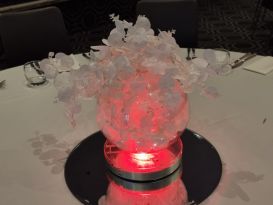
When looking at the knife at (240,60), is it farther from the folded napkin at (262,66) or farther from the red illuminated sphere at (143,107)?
the red illuminated sphere at (143,107)

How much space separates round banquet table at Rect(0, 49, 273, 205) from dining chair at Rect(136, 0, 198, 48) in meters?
0.60

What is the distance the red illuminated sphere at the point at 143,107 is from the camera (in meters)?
0.79

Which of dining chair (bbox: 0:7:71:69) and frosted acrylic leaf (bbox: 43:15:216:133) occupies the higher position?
frosted acrylic leaf (bbox: 43:15:216:133)

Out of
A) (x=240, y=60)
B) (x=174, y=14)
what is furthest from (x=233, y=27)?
(x=240, y=60)

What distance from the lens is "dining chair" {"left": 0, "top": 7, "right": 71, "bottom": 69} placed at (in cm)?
187

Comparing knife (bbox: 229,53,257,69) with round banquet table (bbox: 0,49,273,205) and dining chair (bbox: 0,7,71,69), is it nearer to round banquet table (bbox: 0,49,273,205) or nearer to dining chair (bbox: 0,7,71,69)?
round banquet table (bbox: 0,49,273,205)

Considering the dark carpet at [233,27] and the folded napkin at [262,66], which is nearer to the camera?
the folded napkin at [262,66]

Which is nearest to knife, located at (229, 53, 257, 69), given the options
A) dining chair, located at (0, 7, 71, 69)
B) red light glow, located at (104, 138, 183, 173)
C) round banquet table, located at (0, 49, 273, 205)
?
round banquet table, located at (0, 49, 273, 205)

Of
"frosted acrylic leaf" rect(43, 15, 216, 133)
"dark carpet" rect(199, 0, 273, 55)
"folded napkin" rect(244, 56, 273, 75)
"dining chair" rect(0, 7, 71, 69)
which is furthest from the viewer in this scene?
"dark carpet" rect(199, 0, 273, 55)

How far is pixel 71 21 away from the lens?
3.79 m

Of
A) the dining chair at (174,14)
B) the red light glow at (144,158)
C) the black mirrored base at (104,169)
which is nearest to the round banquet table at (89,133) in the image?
the black mirrored base at (104,169)

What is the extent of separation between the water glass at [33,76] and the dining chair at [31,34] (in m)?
0.46

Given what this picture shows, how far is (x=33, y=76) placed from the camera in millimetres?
1473

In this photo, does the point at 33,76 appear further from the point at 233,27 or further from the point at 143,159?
the point at 233,27
